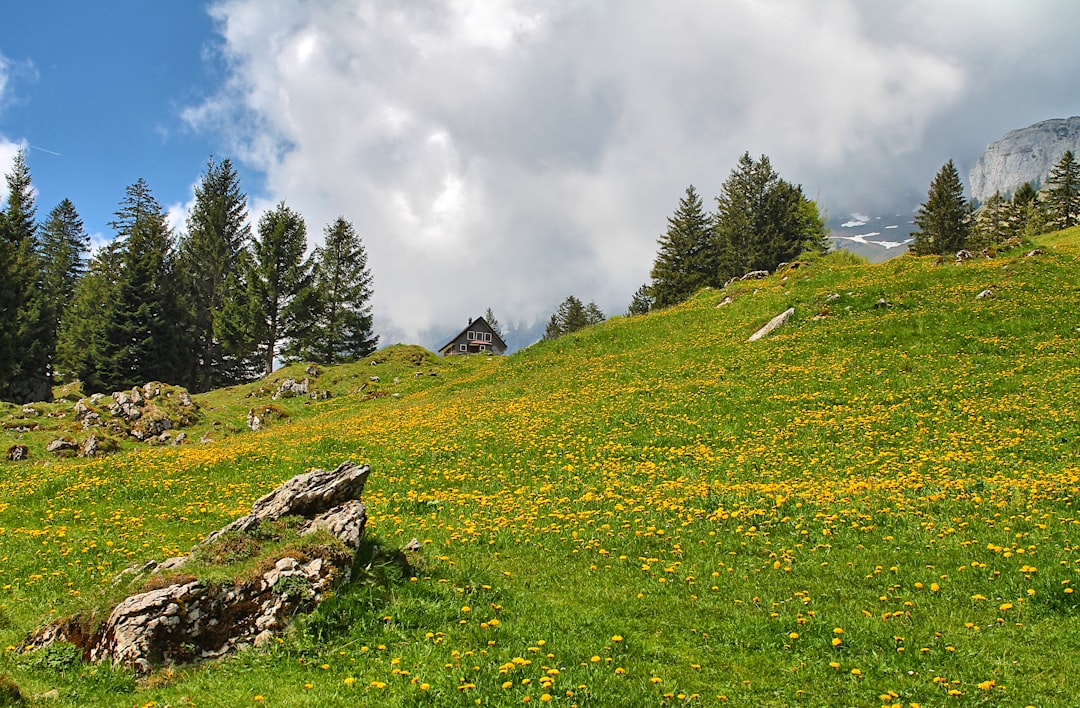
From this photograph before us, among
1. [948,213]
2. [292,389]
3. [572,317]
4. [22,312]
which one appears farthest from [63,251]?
[948,213]

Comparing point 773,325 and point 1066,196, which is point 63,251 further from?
point 1066,196

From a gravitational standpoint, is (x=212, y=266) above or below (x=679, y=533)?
above

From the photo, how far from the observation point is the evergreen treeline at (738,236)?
74.1 meters

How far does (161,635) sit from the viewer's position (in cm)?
743

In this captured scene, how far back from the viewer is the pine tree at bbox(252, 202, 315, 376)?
6172 centimetres

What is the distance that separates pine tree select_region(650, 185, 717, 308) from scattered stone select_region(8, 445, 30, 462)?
6641 centimetres

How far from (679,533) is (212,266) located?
7433cm

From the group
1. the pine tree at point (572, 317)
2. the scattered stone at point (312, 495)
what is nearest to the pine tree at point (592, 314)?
the pine tree at point (572, 317)

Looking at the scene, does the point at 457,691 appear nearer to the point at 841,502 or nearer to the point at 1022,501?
the point at 841,502

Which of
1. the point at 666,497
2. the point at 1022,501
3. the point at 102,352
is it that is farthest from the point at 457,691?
the point at 102,352

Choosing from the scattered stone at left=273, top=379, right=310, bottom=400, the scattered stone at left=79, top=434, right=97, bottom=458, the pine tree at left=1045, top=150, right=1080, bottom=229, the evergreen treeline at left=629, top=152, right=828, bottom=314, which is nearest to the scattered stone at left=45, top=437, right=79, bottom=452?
the scattered stone at left=79, top=434, right=97, bottom=458

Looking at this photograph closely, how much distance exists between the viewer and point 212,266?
72125 mm

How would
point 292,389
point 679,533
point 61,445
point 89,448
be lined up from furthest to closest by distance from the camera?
point 292,389
point 61,445
point 89,448
point 679,533

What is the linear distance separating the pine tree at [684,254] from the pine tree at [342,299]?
3696 centimetres
